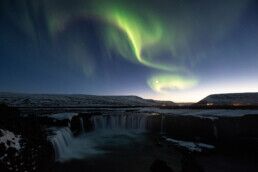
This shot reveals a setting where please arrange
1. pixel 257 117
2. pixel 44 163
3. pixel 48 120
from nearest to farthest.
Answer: pixel 44 163 → pixel 257 117 → pixel 48 120

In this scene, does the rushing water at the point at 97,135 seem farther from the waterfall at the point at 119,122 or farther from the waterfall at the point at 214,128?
the waterfall at the point at 214,128

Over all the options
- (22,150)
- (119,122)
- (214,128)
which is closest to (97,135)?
(119,122)

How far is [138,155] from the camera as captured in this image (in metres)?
26.8

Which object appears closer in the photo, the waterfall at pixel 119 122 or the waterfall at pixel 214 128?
the waterfall at pixel 214 128

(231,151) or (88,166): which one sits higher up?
(231,151)

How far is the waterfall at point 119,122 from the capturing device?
46.7 meters

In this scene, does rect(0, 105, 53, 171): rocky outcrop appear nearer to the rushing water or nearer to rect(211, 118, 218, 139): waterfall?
the rushing water

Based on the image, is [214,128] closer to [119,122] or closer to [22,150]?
[119,122]

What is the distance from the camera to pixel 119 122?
4800 centimetres

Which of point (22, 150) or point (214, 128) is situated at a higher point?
point (214, 128)

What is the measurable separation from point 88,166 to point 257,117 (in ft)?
82.9

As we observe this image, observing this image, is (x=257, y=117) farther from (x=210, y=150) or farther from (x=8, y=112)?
(x=8, y=112)

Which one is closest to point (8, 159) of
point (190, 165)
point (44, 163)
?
point (44, 163)

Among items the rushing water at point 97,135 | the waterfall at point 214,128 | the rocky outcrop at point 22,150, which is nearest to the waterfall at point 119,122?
the rushing water at point 97,135
